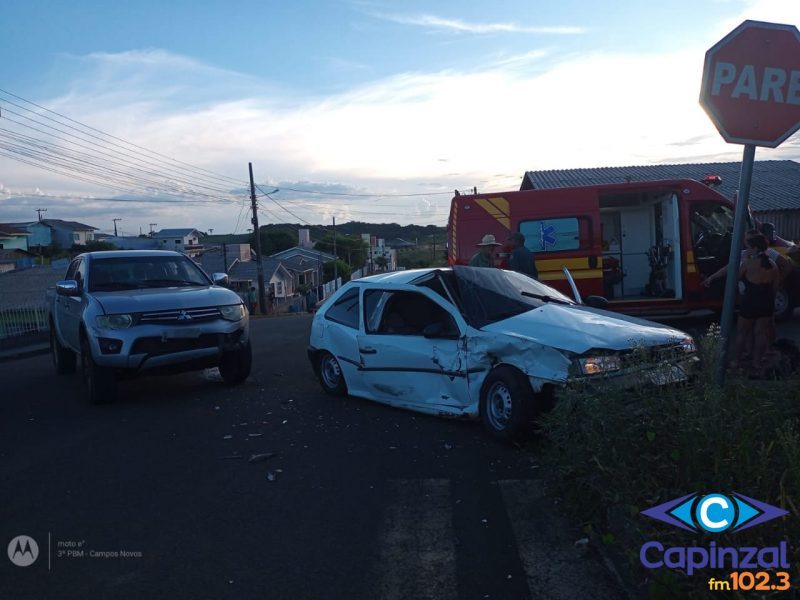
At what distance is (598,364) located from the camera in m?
5.75

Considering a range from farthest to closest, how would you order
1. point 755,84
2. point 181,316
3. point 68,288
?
point 68,288
point 181,316
point 755,84

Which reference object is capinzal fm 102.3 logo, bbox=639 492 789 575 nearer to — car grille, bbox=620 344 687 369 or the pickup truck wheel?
car grille, bbox=620 344 687 369

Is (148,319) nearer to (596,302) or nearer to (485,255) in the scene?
(485,255)

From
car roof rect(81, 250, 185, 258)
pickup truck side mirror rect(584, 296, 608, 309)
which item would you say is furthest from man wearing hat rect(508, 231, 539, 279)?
car roof rect(81, 250, 185, 258)

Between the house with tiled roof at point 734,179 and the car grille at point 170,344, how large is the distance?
777 inches

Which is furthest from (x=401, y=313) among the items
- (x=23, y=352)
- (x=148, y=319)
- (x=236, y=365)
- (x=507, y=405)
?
(x=23, y=352)

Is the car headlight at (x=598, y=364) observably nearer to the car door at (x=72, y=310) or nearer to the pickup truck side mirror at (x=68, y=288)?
the car door at (x=72, y=310)

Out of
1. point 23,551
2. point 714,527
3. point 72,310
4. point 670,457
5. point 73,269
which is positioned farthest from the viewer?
point 73,269

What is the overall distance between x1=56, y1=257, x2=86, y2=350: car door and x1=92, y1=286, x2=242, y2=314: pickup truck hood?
21.3 inches

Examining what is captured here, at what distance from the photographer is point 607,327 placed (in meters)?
6.35

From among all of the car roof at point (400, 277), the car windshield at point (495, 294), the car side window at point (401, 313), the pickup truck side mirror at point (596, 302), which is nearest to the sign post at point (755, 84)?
the car windshield at point (495, 294)

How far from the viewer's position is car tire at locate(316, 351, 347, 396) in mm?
8445

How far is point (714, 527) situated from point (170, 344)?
6.41 metres

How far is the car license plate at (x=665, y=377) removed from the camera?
481 centimetres
